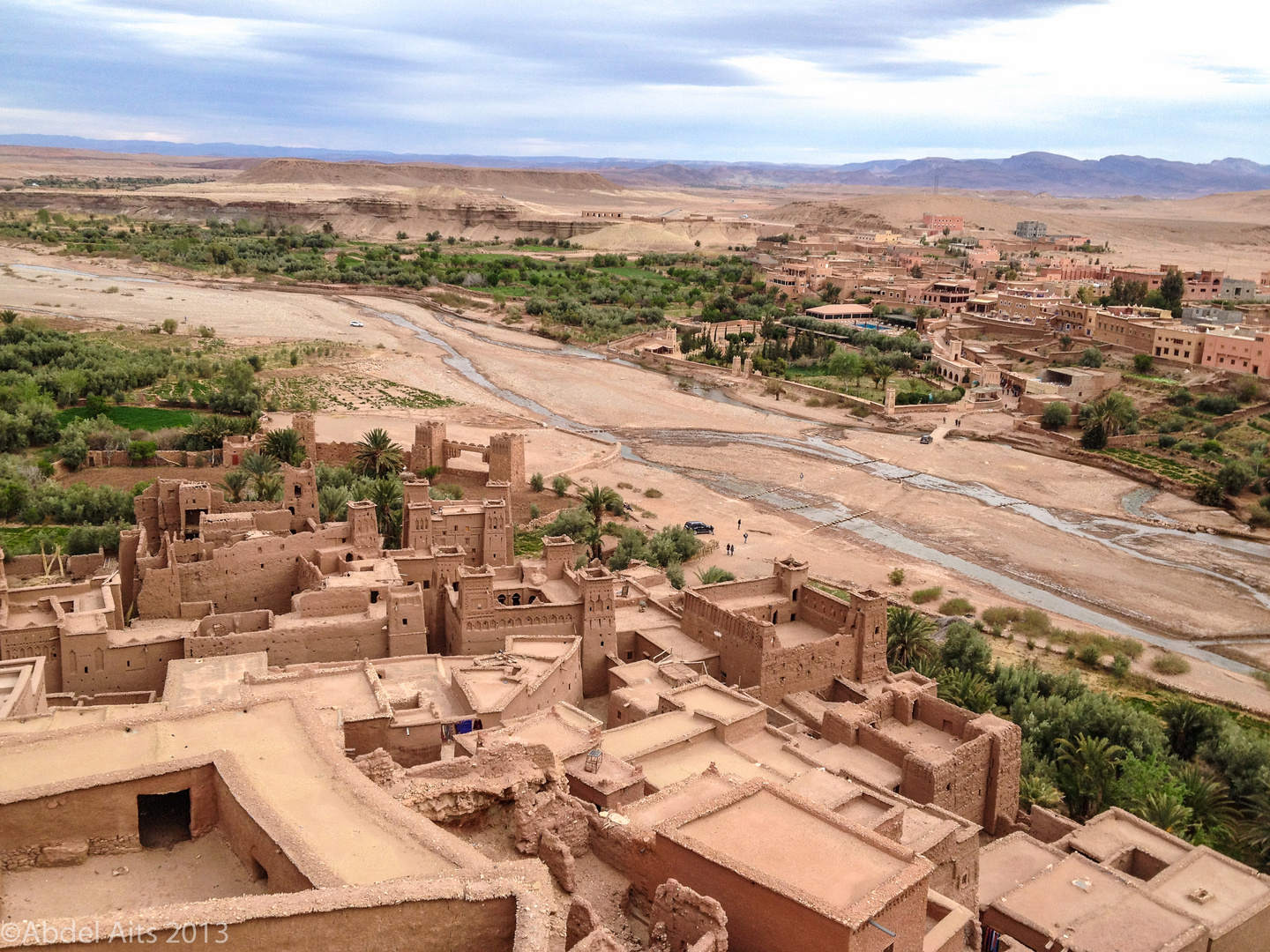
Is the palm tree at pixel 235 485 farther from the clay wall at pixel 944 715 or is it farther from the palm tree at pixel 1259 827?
the palm tree at pixel 1259 827

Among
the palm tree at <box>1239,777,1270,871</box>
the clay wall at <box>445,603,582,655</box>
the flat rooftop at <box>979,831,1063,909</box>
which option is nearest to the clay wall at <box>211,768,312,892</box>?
the flat rooftop at <box>979,831,1063,909</box>

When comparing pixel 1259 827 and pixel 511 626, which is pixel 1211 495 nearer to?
pixel 1259 827

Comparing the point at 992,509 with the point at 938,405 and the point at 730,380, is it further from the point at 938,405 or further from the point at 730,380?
the point at 730,380

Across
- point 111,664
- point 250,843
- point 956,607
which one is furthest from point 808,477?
point 250,843

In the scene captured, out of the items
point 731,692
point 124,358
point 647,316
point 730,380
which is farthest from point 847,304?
point 731,692

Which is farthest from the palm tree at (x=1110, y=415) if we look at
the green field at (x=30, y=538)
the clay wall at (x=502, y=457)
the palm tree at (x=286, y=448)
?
the green field at (x=30, y=538)
